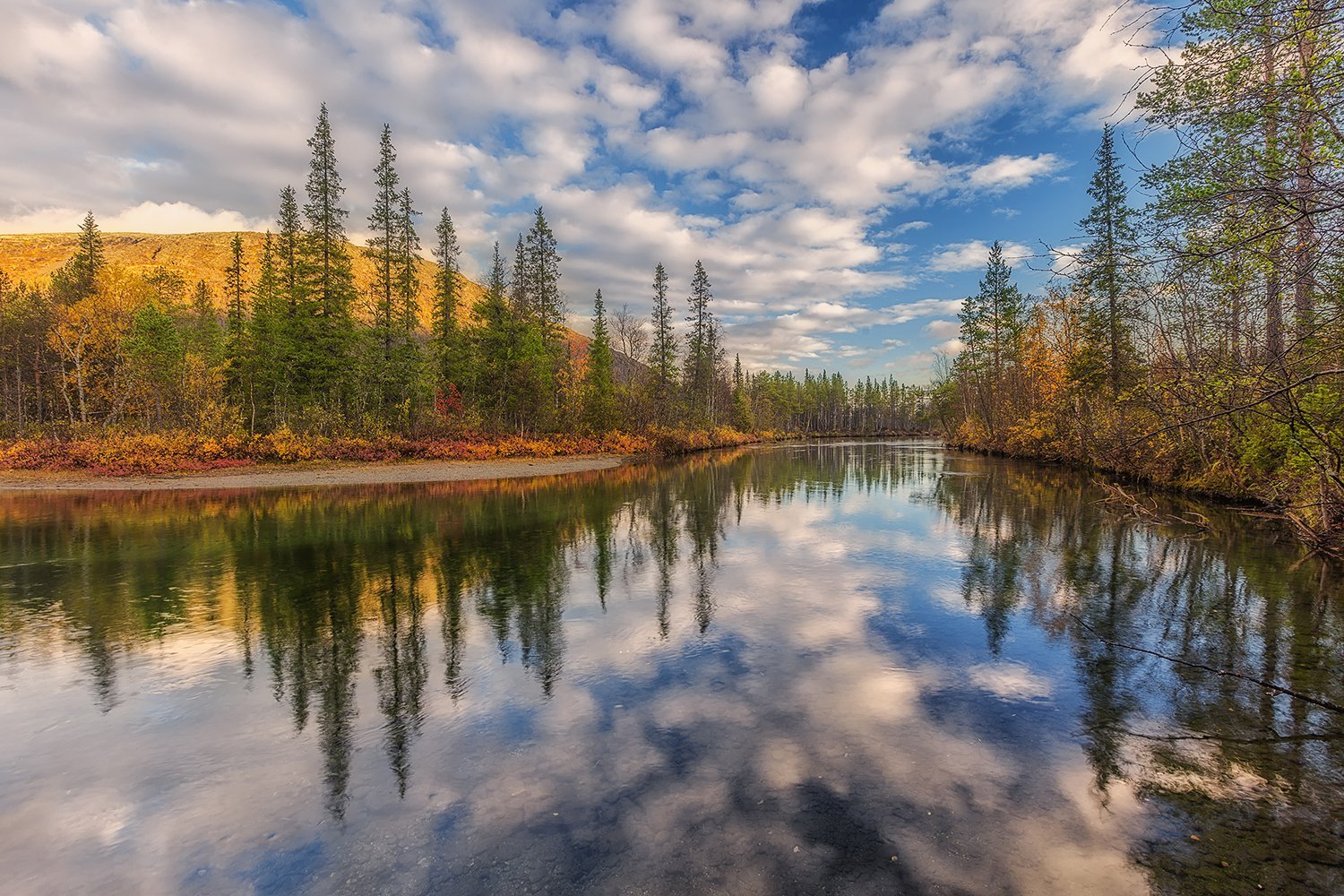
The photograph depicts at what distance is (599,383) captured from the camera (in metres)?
52.4

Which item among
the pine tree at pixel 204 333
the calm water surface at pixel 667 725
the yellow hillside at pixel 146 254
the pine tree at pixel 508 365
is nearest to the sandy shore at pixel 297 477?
the pine tree at pixel 508 365

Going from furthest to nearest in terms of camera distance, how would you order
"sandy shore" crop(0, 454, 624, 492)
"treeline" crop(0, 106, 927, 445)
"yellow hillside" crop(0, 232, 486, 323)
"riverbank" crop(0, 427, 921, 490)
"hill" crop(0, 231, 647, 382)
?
1. "yellow hillside" crop(0, 232, 486, 323)
2. "hill" crop(0, 231, 647, 382)
3. "treeline" crop(0, 106, 927, 445)
4. "riverbank" crop(0, 427, 921, 490)
5. "sandy shore" crop(0, 454, 624, 492)

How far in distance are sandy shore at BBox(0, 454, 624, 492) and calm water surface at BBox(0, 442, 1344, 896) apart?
622 inches

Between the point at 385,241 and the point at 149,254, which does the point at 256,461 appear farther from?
the point at 149,254

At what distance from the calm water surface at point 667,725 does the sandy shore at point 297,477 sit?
15793 mm

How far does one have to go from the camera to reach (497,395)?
4466 cm

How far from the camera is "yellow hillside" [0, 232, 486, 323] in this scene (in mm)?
140125

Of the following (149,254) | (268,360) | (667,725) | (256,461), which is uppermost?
(149,254)

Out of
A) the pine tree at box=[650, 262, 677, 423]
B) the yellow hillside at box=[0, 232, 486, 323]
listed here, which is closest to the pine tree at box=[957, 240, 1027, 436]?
the pine tree at box=[650, 262, 677, 423]

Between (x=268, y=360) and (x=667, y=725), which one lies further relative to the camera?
(x=268, y=360)

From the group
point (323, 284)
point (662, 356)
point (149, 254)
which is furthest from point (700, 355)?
point (149, 254)

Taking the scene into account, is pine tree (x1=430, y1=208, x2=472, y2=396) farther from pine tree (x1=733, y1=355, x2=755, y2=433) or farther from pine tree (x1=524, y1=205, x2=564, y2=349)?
pine tree (x1=733, y1=355, x2=755, y2=433)

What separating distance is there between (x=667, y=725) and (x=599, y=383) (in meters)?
48.3

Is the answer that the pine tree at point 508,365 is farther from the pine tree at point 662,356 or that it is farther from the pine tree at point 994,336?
the pine tree at point 994,336
